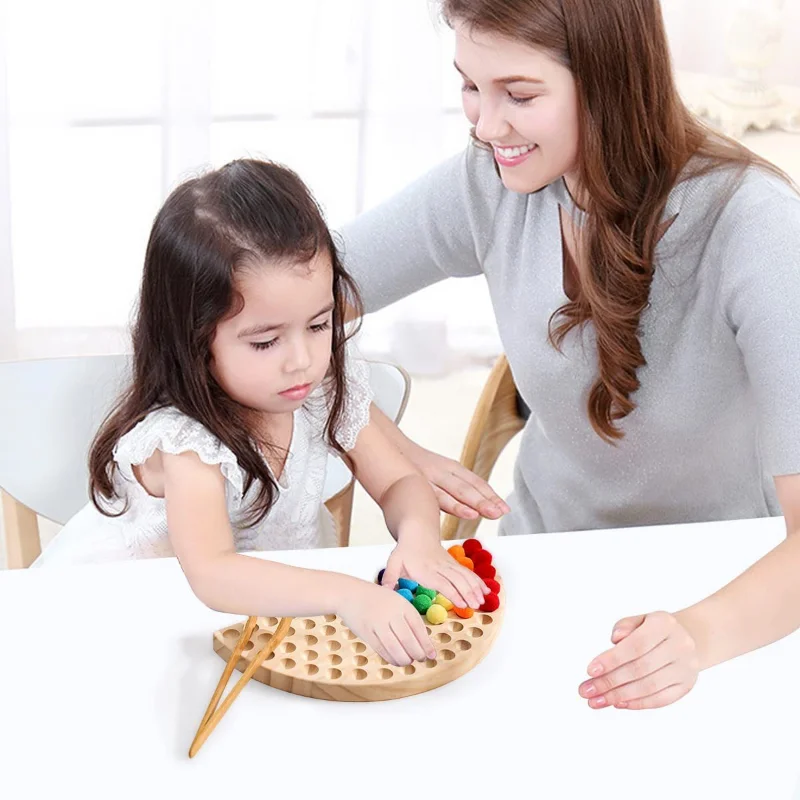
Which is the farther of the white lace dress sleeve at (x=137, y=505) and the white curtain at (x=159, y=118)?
the white curtain at (x=159, y=118)

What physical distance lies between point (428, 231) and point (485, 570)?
0.50m

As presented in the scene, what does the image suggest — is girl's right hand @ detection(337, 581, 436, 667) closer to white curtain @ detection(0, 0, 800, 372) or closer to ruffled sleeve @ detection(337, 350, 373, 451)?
ruffled sleeve @ detection(337, 350, 373, 451)

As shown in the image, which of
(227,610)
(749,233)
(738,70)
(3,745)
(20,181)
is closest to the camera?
(3,745)

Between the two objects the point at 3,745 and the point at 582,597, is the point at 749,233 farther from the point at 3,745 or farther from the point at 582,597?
the point at 3,745

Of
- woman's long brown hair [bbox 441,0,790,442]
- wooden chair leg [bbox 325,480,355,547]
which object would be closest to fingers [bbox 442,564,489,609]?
woman's long brown hair [bbox 441,0,790,442]

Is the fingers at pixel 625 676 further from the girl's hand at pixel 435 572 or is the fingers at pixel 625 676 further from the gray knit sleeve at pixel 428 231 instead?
the gray knit sleeve at pixel 428 231

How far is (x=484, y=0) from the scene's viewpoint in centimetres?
110

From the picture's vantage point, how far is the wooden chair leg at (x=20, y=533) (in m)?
1.40

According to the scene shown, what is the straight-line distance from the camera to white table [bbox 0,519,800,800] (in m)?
0.91

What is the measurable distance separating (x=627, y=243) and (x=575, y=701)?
494 millimetres

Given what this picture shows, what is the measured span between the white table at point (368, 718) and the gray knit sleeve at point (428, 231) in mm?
475

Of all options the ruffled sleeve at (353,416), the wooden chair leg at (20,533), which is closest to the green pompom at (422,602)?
the ruffled sleeve at (353,416)

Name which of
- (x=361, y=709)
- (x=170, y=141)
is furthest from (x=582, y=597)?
(x=170, y=141)

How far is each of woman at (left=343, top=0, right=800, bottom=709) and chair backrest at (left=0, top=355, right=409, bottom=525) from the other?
35 centimetres
